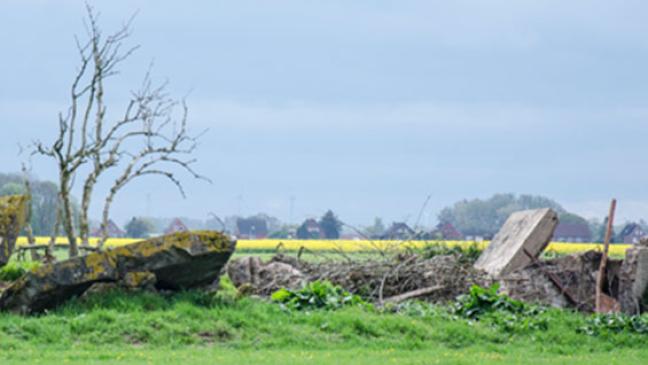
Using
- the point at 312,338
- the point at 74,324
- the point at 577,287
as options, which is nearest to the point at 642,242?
the point at 577,287

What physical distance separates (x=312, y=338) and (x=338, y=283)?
242 inches

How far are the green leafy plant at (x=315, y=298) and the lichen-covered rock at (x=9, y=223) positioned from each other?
583cm

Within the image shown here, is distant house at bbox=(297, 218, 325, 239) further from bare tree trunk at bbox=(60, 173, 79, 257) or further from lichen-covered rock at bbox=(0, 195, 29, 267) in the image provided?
lichen-covered rock at bbox=(0, 195, 29, 267)

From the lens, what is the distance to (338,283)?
79.9 ft

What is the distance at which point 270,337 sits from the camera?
1830cm

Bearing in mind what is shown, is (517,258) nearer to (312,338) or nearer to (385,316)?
(385,316)

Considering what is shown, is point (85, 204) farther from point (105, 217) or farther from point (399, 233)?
point (399, 233)

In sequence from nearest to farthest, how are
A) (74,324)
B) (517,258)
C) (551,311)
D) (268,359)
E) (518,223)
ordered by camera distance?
(268,359), (74,324), (551,311), (517,258), (518,223)

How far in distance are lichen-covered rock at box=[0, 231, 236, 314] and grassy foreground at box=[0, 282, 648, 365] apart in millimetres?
410

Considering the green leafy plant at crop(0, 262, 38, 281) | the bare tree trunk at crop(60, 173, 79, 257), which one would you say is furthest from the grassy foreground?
the bare tree trunk at crop(60, 173, 79, 257)

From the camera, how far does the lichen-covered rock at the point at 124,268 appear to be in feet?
63.1

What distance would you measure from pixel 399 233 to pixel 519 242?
12.4ft

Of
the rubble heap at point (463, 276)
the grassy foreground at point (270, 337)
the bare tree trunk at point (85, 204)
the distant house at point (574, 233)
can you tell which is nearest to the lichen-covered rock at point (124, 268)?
the grassy foreground at point (270, 337)

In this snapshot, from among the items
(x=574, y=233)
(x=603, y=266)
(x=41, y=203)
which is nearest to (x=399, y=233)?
(x=603, y=266)
